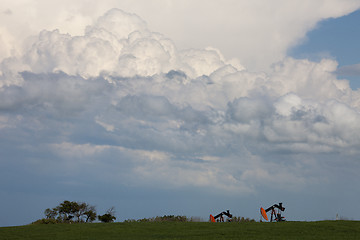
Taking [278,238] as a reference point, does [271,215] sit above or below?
above

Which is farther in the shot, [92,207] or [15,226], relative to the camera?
[92,207]

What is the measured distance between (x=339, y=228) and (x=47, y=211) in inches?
2035

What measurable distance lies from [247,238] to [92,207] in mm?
47316

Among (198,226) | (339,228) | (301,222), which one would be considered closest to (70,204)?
(198,226)

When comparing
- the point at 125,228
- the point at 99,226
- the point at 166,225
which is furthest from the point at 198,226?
the point at 99,226

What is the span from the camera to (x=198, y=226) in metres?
47.5

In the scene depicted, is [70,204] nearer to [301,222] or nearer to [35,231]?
[35,231]

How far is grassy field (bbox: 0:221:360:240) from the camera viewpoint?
40.0m

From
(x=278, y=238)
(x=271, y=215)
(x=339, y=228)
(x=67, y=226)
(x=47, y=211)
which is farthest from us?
(x=47, y=211)

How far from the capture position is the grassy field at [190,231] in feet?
131

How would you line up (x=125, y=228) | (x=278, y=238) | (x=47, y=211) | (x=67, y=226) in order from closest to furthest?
(x=278, y=238) → (x=125, y=228) → (x=67, y=226) → (x=47, y=211)

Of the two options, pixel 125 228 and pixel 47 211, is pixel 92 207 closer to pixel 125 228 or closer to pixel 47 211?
pixel 47 211

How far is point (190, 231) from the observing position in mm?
43938

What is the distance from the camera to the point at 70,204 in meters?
78.6
